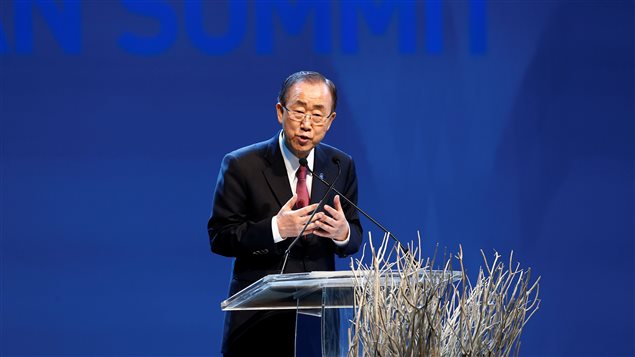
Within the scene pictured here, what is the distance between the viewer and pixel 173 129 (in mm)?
4363

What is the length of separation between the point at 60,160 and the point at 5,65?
0.48 metres

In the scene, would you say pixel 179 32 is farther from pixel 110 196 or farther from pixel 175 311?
pixel 175 311

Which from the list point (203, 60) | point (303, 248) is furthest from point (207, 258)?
point (303, 248)

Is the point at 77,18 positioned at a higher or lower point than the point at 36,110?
higher

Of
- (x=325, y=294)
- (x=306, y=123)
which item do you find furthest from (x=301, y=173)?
(x=325, y=294)

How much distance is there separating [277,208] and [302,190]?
0.10 m

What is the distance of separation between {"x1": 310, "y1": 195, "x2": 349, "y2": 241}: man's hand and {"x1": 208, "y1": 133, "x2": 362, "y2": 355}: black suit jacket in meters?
0.12

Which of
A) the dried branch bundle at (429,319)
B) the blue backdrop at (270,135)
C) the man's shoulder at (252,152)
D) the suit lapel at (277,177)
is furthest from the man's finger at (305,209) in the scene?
the blue backdrop at (270,135)

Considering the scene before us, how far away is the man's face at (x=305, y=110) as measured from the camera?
275 cm

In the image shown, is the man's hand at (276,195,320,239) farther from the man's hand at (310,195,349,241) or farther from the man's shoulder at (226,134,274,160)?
the man's shoulder at (226,134,274,160)

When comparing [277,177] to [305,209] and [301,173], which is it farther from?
[305,209]

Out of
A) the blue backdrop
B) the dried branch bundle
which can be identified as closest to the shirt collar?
the dried branch bundle

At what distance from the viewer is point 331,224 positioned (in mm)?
2549

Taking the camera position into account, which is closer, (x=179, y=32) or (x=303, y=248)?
(x=303, y=248)
